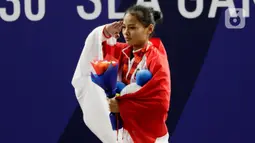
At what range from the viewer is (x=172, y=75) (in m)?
3.39

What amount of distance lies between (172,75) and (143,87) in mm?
877

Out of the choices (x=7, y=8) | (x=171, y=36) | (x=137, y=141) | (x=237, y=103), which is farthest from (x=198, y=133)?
(x=7, y=8)

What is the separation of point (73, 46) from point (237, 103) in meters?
0.99

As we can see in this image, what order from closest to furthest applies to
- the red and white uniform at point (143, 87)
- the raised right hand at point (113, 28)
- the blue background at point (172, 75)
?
the red and white uniform at point (143, 87) < the raised right hand at point (113, 28) < the blue background at point (172, 75)

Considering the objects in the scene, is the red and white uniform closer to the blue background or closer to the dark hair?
the dark hair

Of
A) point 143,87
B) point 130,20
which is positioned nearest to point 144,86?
point 143,87

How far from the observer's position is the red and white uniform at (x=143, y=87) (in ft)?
8.36

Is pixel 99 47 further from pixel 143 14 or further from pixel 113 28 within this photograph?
pixel 143 14

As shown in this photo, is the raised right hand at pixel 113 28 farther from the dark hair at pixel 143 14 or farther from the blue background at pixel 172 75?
the blue background at pixel 172 75

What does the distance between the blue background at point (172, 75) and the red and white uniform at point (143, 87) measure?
59cm

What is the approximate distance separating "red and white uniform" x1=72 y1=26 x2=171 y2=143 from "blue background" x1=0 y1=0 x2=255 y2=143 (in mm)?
590

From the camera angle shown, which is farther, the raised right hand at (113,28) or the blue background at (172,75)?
the blue background at (172,75)

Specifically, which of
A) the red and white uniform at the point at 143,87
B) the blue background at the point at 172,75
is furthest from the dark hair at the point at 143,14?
the blue background at the point at 172,75

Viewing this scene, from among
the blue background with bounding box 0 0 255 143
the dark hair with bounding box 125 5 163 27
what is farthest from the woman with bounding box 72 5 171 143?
the blue background with bounding box 0 0 255 143
